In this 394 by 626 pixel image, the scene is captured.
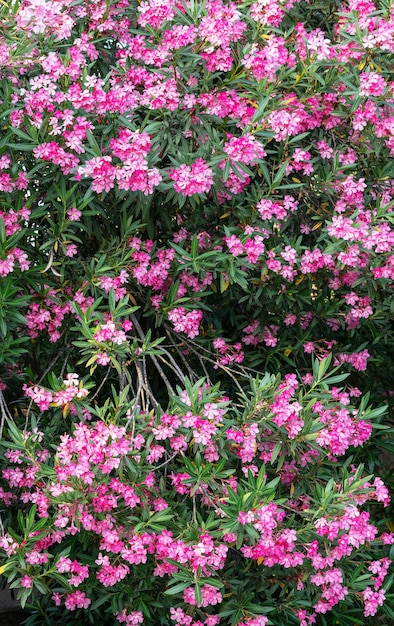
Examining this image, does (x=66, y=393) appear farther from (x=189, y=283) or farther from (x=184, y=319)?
(x=189, y=283)

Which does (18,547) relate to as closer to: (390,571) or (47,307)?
(47,307)

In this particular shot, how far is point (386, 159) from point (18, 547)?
2.11m

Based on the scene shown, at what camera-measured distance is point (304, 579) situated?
12.0 ft

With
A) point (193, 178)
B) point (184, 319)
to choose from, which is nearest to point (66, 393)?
point (184, 319)

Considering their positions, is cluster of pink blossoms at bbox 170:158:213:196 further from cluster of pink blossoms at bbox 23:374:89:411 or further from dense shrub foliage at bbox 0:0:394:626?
cluster of pink blossoms at bbox 23:374:89:411

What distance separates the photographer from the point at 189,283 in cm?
381

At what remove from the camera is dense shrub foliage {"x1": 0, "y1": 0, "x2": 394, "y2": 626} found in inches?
132

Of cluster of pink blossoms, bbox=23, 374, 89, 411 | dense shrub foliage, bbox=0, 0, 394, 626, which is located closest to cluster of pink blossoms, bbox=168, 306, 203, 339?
dense shrub foliage, bbox=0, 0, 394, 626

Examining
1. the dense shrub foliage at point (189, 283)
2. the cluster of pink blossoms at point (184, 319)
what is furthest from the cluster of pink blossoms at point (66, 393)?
the cluster of pink blossoms at point (184, 319)

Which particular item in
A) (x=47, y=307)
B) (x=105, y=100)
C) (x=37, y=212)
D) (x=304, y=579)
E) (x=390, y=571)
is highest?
(x=105, y=100)

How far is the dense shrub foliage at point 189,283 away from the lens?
3.36 meters

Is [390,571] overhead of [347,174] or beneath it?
beneath

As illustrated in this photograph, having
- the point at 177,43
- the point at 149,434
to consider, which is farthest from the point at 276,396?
the point at 177,43

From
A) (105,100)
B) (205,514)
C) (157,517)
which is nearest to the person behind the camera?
(157,517)
